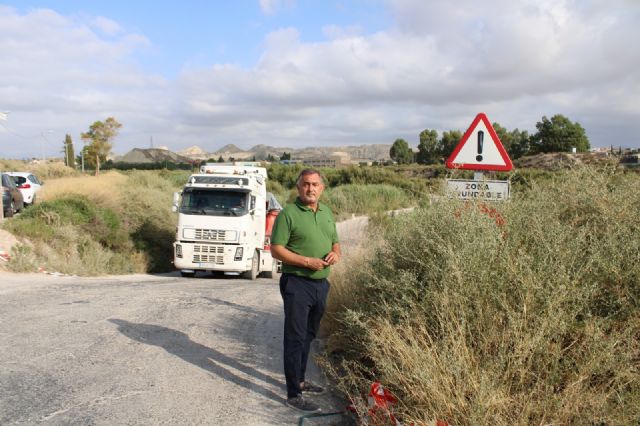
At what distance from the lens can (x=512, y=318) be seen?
407cm

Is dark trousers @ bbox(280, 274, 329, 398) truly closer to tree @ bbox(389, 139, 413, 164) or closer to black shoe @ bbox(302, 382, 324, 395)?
black shoe @ bbox(302, 382, 324, 395)

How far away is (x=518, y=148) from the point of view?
79000mm

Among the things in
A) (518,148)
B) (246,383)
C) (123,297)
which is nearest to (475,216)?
(246,383)

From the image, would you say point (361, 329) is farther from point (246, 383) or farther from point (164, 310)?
point (164, 310)

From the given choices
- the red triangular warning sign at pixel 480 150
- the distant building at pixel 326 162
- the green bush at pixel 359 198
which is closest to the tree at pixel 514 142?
the distant building at pixel 326 162

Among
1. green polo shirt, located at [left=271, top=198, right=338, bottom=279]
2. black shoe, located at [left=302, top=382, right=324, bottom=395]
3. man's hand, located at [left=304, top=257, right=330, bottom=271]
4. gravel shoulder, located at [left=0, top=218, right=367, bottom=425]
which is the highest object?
green polo shirt, located at [left=271, top=198, right=338, bottom=279]

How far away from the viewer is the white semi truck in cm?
1602

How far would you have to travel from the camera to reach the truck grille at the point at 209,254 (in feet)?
52.6

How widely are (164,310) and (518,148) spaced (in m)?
76.6

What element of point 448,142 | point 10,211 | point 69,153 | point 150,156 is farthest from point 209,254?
point 150,156

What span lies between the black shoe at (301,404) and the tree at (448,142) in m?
→ 79.7

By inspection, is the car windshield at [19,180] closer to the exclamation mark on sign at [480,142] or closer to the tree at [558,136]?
the exclamation mark on sign at [480,142]

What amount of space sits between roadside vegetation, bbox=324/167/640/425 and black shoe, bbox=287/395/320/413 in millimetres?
443

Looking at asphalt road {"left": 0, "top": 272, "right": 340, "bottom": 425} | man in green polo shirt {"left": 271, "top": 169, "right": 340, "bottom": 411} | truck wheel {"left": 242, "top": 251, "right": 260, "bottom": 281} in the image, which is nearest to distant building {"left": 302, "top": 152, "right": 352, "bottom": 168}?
truck wheel {"left": 242, "top": 251, "right": 260, "bottom": 281}
